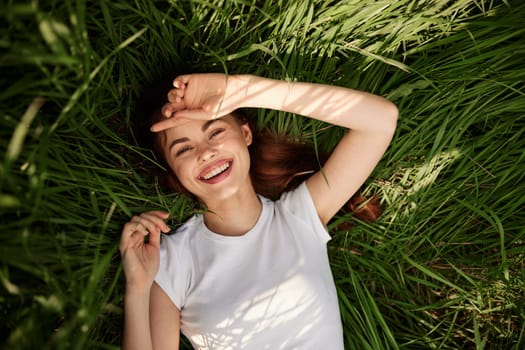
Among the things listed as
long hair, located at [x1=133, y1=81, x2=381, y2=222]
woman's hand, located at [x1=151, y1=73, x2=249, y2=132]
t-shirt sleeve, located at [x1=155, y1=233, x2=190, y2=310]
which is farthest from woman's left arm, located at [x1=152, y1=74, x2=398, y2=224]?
t-shirt sleeve, located at [x1=155, y1=233, x2=190, y2=310]

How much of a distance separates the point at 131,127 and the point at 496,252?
5.57 ft

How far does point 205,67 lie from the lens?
195 centimetres

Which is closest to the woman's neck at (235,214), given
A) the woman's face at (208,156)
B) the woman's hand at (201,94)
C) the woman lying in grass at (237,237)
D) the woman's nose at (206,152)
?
the woman lying in grass at (237,237)

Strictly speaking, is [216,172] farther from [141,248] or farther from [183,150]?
[141,248]

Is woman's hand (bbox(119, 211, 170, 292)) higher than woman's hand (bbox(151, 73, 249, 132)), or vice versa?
woman's hand (bbox(151, 73, 249, 132))

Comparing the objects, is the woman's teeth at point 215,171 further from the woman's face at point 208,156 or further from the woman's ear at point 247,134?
the woman's ear at point 247,134

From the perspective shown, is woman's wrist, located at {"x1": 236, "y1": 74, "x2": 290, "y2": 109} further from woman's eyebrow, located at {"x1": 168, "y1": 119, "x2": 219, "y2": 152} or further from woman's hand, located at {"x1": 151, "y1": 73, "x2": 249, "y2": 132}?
woman's eyebrow, located at {"x1": 168, "y1": 119, "x2": 219, "y2": 152}

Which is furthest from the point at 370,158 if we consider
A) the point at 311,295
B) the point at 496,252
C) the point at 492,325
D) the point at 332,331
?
the point at 492,325

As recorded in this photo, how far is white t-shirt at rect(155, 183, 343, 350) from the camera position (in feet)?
5.88

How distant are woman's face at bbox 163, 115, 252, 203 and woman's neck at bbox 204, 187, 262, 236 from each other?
0.12 metres

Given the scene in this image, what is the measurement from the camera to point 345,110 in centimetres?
175

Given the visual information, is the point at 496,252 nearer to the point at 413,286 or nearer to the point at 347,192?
the point at 413,286

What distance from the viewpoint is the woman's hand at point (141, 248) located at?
1739 mm

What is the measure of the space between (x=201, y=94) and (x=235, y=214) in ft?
1.61
